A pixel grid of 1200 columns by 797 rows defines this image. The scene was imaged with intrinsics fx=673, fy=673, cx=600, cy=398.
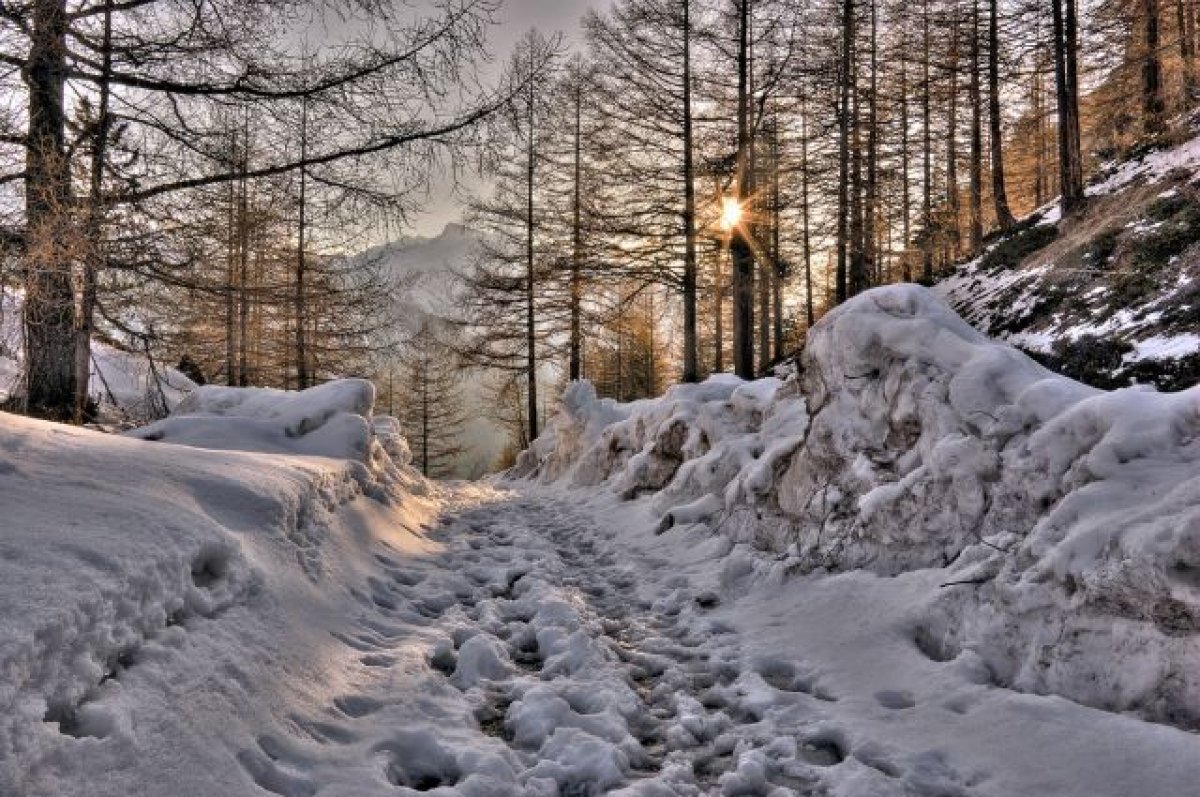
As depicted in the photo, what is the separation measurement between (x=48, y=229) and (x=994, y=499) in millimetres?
5491

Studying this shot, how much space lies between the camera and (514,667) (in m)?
3.69

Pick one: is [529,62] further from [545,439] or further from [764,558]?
[545,439]

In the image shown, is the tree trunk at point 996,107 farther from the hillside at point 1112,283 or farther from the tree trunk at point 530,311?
the tree trunk at point 530,311

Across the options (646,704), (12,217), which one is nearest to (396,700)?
(646,704)

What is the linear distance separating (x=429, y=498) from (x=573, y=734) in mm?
7405

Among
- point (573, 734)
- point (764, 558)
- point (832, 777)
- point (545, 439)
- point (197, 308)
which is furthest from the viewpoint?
point (545, 439)

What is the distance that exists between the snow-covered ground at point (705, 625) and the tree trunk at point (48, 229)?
1083 mm

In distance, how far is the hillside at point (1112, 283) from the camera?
6957 mm

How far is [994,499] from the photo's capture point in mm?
3721

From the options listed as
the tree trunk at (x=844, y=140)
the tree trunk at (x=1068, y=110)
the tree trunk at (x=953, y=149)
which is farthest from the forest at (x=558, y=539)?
the tree trunk at (x=953, y=149)

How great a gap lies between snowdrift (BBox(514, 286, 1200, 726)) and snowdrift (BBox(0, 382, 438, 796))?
3.14 metres

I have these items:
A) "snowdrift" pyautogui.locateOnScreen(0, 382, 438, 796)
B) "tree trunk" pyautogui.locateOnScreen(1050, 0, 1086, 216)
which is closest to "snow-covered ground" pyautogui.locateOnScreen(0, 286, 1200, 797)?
"snowdrift" pyautogui.locateOnScreen(0, 382, 438, 796)

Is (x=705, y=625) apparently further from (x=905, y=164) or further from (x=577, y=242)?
(x=905, y=164)

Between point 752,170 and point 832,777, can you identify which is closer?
point 832,777
